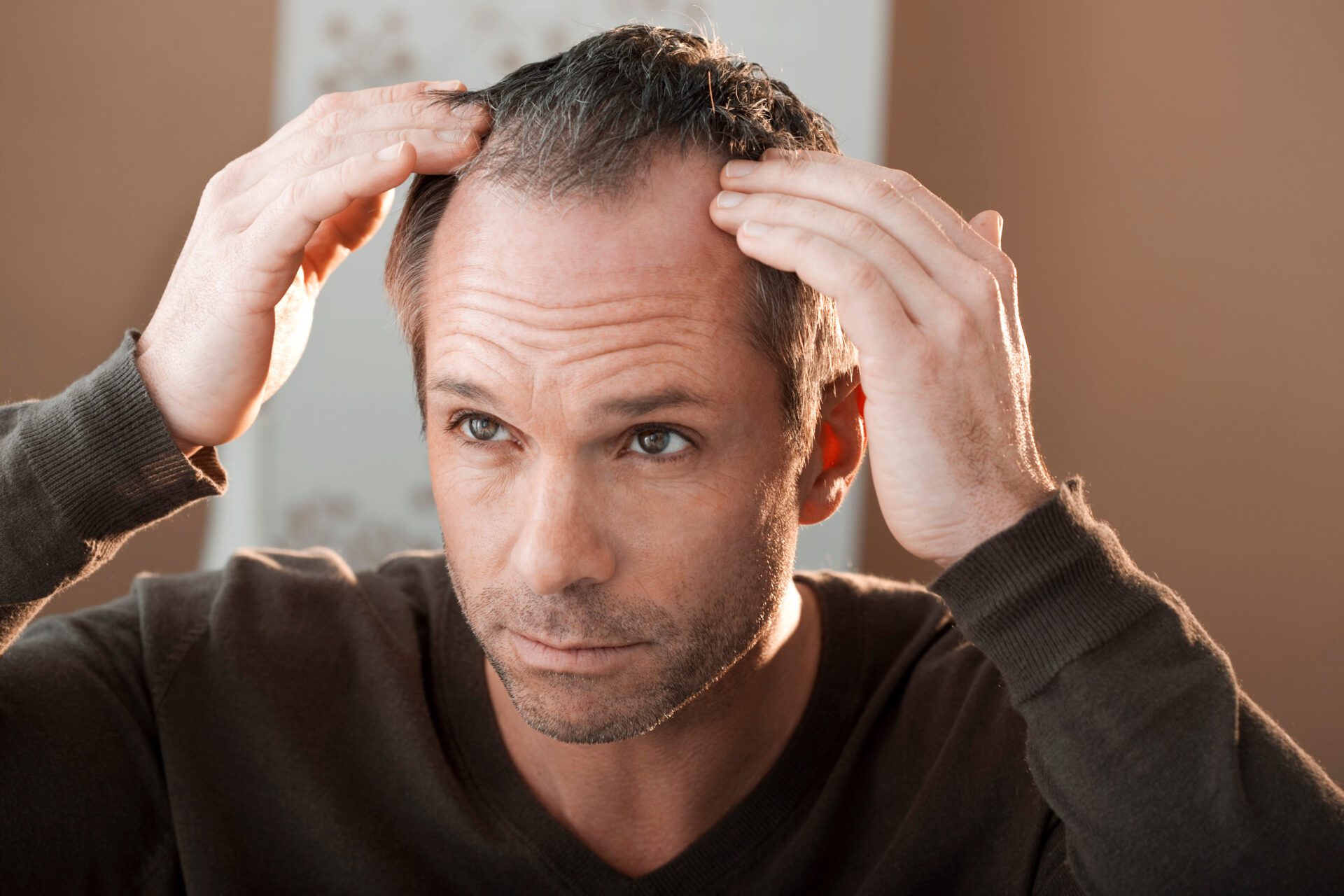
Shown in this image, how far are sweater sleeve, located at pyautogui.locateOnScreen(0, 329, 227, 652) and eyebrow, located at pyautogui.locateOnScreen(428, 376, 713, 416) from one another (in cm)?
32

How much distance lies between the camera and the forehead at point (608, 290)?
1223 millimetres

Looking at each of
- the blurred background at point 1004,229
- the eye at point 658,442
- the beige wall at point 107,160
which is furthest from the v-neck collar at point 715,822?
the beige wall at point 107,160

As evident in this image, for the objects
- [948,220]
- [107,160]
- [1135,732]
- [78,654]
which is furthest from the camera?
[107,160]

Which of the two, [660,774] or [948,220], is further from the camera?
[660,774]

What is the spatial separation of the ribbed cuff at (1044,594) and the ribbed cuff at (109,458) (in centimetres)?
85

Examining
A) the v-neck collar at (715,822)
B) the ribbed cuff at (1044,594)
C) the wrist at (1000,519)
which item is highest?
the wrist at (1000,519)

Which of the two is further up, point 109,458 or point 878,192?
point 878,192

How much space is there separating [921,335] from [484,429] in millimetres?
495

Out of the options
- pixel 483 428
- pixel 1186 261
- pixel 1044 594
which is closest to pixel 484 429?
pixel 483 428

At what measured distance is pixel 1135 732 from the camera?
110 cm

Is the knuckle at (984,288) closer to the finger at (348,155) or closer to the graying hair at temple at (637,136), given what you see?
the graying hair at temple at (637,136)

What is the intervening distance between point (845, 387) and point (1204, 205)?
156cm

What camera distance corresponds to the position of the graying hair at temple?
1.29 metres

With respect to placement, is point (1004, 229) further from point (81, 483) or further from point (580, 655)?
point (81, 483)
